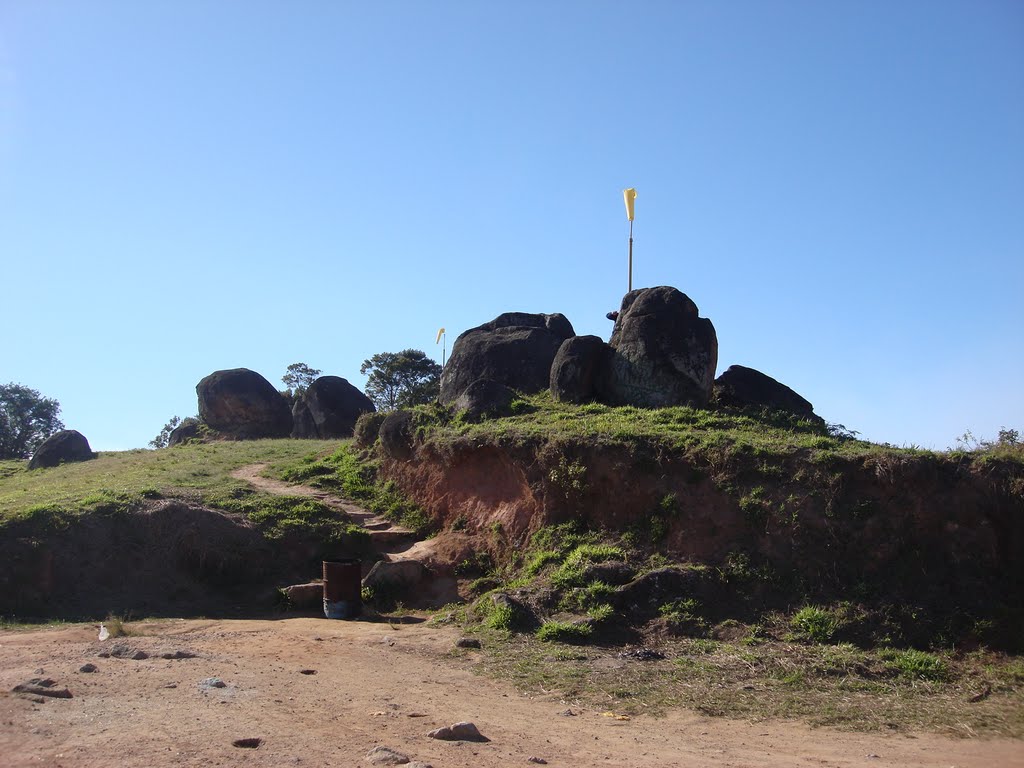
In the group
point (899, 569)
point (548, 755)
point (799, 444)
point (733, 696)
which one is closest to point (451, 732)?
point (548, 755)

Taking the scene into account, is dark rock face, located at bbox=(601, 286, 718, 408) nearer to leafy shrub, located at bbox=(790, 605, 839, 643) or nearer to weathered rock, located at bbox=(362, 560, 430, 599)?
weathered rock, located at bbox=(362, 560, 430, 599)

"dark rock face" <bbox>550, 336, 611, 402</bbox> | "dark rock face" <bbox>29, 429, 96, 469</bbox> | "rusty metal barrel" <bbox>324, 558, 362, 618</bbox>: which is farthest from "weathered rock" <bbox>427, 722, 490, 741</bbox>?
"dark rock face" <bbox>29, 429, 96, 469</bbox>

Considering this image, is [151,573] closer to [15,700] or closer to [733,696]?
[15,700]

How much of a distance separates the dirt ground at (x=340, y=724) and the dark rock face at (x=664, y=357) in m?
7.25

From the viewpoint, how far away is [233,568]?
1392 centimetres

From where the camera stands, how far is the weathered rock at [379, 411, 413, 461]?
1673cm

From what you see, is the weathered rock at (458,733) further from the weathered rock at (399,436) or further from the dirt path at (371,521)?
the weathered rock at (399,436)

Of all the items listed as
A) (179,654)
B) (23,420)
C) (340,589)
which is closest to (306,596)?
(340,589)

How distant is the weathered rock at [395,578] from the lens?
13.0 m

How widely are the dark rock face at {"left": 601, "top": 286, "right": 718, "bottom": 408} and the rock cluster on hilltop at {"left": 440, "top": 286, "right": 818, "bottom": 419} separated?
2 cm

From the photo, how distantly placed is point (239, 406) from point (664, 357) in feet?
59.4

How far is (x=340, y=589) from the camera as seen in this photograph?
12.3m

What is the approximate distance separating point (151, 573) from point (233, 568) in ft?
3.98

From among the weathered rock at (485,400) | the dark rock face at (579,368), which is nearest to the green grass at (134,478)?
the weathered rock at (485,400)
